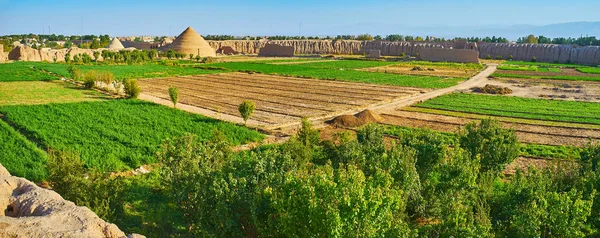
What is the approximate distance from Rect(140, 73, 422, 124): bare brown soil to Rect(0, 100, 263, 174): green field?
4.87 m

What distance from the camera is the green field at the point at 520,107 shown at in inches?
1304

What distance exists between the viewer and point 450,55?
92938 mm

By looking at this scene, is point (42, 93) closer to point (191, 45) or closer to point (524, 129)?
point (524, 129)

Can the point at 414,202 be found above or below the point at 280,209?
below

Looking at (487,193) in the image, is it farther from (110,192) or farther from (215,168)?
(110,192)

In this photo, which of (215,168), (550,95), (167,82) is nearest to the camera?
(215,168)

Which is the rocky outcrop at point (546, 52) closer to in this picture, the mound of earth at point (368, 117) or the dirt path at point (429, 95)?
the dirt path at point (429, 95)

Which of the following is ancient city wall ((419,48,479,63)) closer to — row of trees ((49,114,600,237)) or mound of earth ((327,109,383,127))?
mound of earth ((327,109,383,127))

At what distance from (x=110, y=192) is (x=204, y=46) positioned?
314 ft

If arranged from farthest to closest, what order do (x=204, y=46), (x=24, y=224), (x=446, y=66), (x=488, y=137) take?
(x=204, y=46) < (x=446, y=66) < (x=488, y=137) < (x=24, y=224)

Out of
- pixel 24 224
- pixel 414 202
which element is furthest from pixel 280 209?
pixel 414 202

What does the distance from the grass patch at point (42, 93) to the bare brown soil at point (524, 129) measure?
2244 cm

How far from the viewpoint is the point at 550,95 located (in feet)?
153

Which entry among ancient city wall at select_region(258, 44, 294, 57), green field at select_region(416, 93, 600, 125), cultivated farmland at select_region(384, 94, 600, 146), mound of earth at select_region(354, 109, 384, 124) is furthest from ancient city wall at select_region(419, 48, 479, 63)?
mound of earth at select_region(354, 109, 384, 124)
